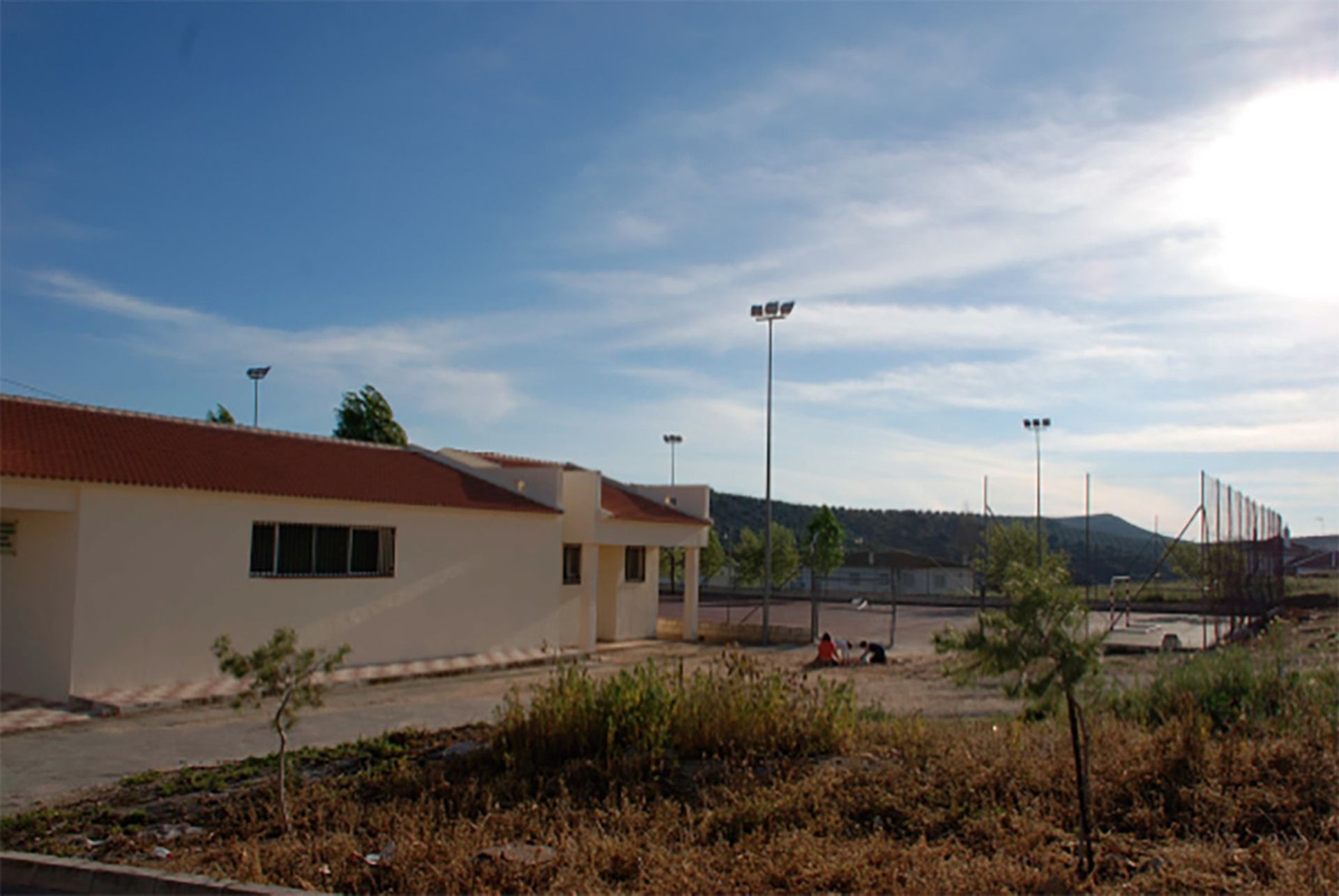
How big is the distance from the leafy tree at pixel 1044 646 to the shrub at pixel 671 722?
2752mm

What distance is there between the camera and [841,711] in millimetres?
9648

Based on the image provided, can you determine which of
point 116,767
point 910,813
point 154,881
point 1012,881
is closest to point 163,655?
point 116,767

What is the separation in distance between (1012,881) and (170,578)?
543 inches

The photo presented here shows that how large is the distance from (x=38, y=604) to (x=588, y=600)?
11.5 metres

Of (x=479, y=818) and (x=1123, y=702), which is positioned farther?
(x=1123, y=702)

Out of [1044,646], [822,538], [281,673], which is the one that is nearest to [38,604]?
[281,673]

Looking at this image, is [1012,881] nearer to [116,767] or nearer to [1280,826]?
[1280,826]

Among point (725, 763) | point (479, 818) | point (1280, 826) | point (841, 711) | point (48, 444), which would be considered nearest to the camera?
point (1280, 826)

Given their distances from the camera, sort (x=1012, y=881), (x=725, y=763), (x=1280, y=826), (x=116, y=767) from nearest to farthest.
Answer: (x=1012, y=881), (x=1280, y=826), (x=725, y=763), (x=116, y=767)

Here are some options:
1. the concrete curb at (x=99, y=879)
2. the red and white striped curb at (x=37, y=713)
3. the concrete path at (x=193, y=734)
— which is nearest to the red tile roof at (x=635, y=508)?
the concrete path at (x=193, y=734)

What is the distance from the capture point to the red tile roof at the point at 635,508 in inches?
1048

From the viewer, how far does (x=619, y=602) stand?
28250 millimetres

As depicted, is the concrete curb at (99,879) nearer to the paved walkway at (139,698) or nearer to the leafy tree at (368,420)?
the paved walkway at (139,698)

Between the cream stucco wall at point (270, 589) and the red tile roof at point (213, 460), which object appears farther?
the red tile roof at point (213, 460)
